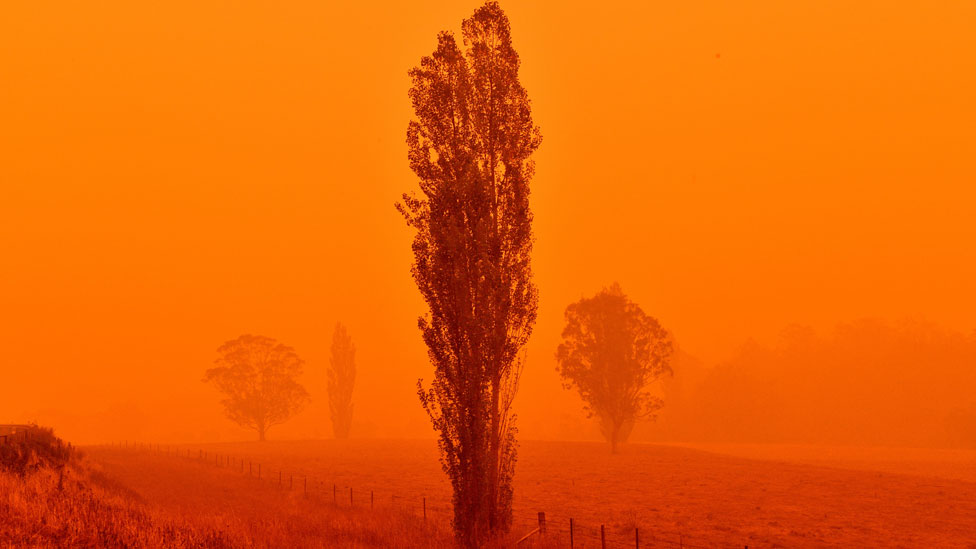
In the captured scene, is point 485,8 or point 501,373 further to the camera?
point 485,8

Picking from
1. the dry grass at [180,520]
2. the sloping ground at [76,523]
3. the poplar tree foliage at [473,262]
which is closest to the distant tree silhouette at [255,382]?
the dry grass at [180,520]

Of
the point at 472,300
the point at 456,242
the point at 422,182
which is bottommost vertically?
the point at 472,300

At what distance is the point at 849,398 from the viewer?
104 meters

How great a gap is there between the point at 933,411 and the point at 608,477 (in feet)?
274

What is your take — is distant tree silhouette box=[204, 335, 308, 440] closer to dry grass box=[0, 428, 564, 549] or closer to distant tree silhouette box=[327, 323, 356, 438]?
distant tree silhouette box=[327, 323, 356, 438]

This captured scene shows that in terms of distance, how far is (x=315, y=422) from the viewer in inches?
6924

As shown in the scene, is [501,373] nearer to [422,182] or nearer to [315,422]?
[422,182]

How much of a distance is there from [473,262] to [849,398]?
11144cm

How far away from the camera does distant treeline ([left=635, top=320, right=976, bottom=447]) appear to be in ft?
315

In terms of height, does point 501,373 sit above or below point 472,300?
below

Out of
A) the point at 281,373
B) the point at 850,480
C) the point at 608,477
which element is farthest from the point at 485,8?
the point at 281,373

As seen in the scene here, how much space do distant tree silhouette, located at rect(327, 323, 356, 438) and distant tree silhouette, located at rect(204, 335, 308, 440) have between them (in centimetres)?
577

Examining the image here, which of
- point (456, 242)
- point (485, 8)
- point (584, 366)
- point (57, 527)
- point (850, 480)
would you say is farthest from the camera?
point (584, 366)

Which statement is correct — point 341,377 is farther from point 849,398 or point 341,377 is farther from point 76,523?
point 849,398
